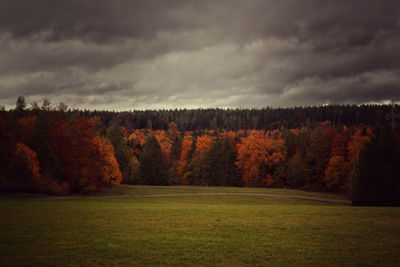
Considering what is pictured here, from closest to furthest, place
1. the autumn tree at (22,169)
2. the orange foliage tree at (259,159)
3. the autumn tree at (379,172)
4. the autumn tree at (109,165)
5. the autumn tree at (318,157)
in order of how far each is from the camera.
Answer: the autumn tree at (379,172) < the autumn tree at (22,169) < the autumn tree at (109,165) < the autumn tree at (318,157) < the orange foliage tree at (259,159)

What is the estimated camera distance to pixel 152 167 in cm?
7662

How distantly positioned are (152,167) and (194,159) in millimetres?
12421

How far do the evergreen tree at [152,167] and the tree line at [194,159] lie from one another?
0.26 meters

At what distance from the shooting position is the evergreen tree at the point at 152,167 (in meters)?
76.2

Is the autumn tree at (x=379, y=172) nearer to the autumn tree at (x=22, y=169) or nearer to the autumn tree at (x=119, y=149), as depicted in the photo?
the autumn tree at (x=22, y=169)

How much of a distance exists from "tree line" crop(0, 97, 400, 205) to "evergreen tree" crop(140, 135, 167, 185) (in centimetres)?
26

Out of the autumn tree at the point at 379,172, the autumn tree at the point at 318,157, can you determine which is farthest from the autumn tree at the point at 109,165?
the autumn tree at the point at 318,157

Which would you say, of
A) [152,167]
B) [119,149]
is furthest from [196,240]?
[152,167]

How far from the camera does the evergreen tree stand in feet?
250

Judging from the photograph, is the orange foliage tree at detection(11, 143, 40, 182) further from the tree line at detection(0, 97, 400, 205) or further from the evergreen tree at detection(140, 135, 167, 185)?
the evergreen tree at detection(140, 135, 167, 185)

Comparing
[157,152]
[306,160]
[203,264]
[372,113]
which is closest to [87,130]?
[157,152]

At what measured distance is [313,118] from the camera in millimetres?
191875

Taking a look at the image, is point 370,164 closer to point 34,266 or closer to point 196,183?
point 34,266

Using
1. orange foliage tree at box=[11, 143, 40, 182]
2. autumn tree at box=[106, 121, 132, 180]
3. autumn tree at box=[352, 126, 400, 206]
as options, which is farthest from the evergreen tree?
autumn tree at box=[352, 126, 400, 206]
